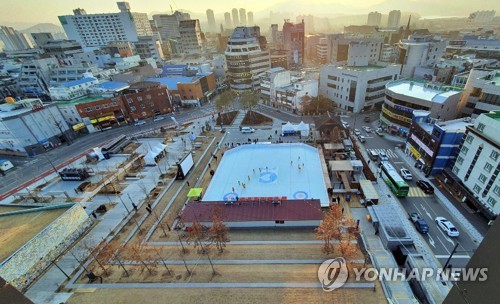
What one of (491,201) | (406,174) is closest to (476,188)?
(491,201)

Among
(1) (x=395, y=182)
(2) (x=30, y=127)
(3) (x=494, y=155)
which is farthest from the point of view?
(2) (x=30, y=127)

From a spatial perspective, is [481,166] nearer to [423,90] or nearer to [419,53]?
[423,90]

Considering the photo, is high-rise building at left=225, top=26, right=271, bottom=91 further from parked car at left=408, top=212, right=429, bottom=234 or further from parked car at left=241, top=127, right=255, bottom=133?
parked car at left=408, top=212, right=429, bottom=234

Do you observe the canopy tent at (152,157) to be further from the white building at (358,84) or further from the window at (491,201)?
the window at (491,201)

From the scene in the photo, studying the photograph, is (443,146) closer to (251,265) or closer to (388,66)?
(251,265)

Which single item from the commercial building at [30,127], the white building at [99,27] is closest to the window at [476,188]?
the commercial building at [30,127]

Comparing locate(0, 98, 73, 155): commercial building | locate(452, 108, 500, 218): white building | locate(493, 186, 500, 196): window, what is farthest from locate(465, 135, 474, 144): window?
locate(0, 98, 73, 155): commercial building

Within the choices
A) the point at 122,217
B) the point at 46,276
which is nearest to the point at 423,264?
the point at 122,217
